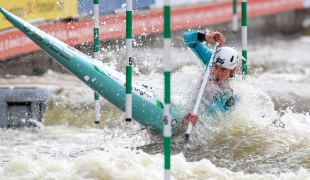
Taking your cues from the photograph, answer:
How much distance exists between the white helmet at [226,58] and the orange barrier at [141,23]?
10.2 feet

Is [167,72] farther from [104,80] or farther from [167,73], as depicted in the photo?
[104,80]

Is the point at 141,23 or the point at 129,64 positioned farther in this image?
the point at 141,23

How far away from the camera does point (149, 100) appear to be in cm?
754

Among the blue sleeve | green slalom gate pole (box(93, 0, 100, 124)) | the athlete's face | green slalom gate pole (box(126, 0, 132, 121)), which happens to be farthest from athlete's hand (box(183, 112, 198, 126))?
green slalom gate pole (box(93, 0, 100, 124))

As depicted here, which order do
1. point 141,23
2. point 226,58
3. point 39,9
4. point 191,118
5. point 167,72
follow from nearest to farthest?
point 167,72
point 191,118
point 226,58
point 39,9
point 141,23

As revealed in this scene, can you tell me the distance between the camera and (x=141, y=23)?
12.9m

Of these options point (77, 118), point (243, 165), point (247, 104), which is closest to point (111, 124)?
point (77, 118)

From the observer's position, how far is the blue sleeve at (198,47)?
7.50 meters

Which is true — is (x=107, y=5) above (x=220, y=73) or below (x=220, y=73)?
above

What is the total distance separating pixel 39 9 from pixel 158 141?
11.2ft

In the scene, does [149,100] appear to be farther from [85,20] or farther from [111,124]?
[85,20]

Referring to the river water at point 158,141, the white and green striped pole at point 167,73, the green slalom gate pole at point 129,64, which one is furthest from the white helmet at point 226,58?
the white and green striped pole at point 167,73

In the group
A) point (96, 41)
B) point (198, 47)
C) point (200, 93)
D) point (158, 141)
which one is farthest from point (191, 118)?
point (96, 41)

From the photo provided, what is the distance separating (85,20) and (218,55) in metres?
4.08
